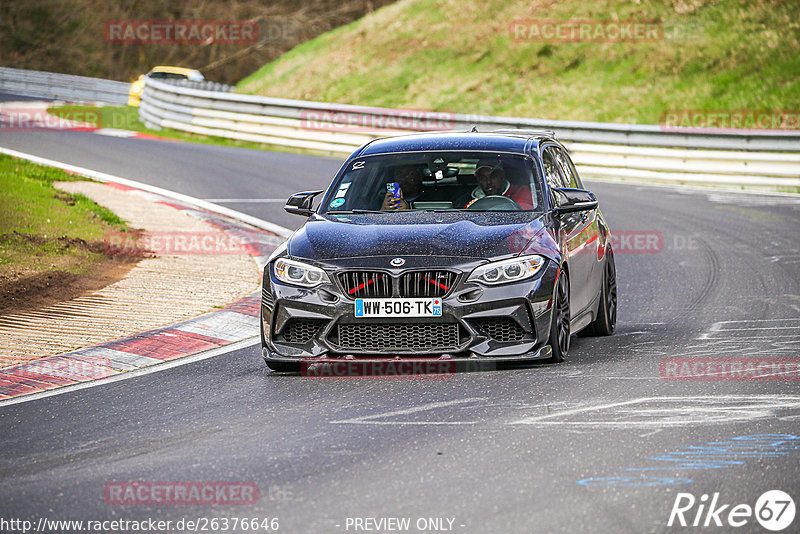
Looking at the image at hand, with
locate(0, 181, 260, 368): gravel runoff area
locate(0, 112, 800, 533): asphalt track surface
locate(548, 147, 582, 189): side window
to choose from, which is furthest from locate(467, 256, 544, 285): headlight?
locate(0, 181, 260, 368): gravel runoff area

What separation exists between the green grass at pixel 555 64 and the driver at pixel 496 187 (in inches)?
843

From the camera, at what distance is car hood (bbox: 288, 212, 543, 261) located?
27.6 feet

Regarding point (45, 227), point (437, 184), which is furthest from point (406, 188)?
point (45, 227)

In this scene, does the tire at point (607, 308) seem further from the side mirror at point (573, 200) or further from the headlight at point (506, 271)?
the headlight at point (506, 271)

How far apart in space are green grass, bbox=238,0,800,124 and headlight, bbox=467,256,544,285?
74.2 ft

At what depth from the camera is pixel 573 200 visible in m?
9.38

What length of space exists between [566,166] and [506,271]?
9.74 feet

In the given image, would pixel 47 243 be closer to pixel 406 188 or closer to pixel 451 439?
pixel 406 188

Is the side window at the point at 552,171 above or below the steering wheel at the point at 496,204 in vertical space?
above

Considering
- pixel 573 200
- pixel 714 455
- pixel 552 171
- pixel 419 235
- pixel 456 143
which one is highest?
pixel 456 143

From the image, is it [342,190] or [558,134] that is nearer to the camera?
[342,190]

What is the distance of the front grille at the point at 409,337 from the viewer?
8.21 m

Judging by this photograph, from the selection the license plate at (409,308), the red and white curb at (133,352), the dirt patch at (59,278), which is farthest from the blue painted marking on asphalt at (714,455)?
the dirt patch at (59,278)

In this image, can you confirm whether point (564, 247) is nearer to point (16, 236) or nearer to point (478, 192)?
point (478, 192)
